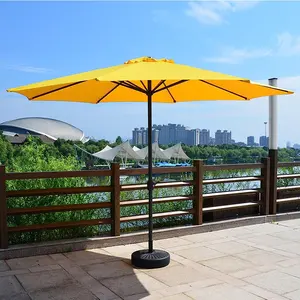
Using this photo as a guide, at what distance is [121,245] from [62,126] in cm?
6644

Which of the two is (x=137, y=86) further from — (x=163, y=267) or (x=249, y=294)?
(x=249, y=294)

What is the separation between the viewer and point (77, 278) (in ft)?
11.9

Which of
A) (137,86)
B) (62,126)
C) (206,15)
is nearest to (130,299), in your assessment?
(137,86)

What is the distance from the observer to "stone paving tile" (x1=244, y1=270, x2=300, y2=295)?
3.39 metres

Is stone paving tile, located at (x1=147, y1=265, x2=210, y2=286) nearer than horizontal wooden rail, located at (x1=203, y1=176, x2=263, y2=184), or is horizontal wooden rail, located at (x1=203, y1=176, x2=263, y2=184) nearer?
stone paving tile, located at (x1=147, y1=265, x2=210, y2=286)

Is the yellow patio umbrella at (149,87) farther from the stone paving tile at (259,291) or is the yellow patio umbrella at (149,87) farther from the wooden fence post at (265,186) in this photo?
the wooden fence post at (265,186)

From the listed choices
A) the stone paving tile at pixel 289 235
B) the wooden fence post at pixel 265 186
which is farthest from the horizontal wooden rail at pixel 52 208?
the wooden fence post at pixel 265 186

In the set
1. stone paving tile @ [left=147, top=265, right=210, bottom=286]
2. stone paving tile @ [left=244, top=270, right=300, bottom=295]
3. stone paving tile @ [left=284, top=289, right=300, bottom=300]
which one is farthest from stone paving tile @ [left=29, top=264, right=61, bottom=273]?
stone paving tile @ [left=284, top=289, right=300, bottom=300]

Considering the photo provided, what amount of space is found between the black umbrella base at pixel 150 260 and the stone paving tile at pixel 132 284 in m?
0.22

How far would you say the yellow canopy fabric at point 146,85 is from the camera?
3266mm

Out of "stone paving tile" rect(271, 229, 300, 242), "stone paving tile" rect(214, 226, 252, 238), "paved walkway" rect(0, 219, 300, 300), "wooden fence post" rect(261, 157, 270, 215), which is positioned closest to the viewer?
"paved walkway" rect(0, 219, 300, 300)

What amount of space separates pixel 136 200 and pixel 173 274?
1519 mm

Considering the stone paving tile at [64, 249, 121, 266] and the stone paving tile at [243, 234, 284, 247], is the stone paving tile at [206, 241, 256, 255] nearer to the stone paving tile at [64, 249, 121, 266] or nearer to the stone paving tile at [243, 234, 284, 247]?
the stone paving tile at [243, 234, 284, 247]

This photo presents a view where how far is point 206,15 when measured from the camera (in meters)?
6.18
